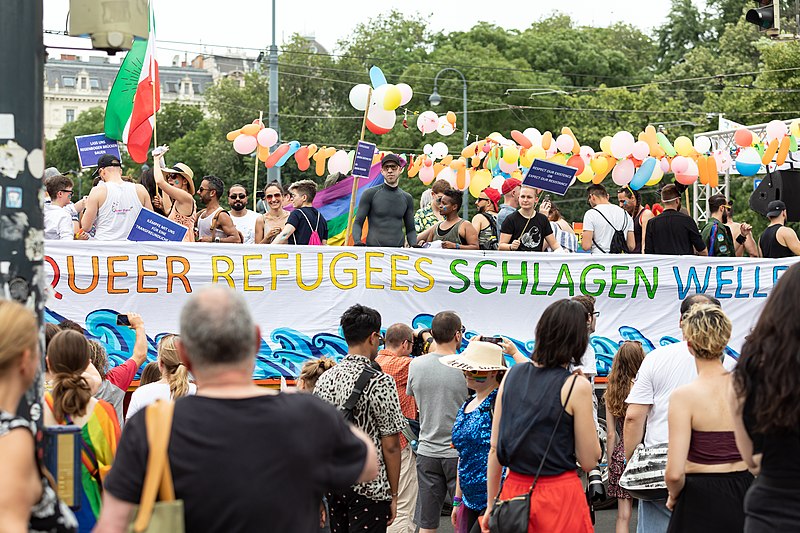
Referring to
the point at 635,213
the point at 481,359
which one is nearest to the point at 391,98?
Answer: the point at 635,213

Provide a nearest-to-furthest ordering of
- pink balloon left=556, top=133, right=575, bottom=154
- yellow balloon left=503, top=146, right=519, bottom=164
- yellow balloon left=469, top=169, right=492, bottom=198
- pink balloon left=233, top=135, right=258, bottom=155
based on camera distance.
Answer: pink balloon left=233, top=135, right=258, bottom=155
pink balloon left=556, top=133, right=575, bottom=154
yellow balloon left=469, top=169, right=492, bottom=198
yellow balloon left=503, top=146, right=519, bottom=164

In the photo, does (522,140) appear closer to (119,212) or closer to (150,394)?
(119,212)

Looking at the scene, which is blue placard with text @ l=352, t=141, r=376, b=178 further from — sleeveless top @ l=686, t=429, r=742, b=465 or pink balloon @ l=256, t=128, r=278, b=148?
sleeveless top @ l=686, t=429, r=742, b=465

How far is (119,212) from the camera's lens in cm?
1052

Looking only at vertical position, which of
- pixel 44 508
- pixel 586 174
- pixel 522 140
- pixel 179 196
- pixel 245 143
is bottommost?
pixel 44 508

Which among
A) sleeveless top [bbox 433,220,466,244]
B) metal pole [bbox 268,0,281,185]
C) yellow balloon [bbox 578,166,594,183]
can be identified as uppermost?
metal pole [bbox 268,0,281,185]

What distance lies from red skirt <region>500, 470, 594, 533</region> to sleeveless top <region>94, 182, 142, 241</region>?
244 inches

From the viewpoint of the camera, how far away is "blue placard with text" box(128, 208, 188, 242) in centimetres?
1012

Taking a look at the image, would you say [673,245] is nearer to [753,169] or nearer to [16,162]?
[753,169]

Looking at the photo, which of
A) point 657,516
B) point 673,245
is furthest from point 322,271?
point 657,516

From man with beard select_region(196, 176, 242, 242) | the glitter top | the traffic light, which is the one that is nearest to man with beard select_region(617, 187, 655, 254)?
the traffic light

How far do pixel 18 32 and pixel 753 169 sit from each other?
15.8 meters

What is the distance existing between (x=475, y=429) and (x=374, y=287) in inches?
171

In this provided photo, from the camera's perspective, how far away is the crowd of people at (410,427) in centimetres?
319
